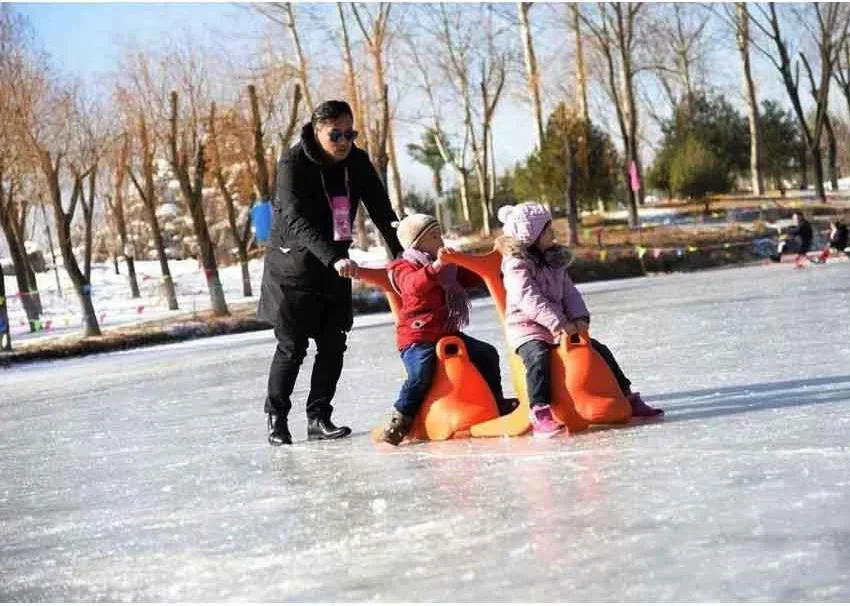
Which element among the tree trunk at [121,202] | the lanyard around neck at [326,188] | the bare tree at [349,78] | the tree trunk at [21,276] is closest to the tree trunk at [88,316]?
the tree trunk at [21,276]

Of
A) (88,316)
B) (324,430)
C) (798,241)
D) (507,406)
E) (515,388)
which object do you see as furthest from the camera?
(798,241)

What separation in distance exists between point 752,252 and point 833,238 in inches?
214

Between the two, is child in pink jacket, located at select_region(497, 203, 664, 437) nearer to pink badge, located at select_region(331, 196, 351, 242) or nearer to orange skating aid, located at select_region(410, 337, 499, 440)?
orange skating aid, located at select_region(410, 337, 499, 440)

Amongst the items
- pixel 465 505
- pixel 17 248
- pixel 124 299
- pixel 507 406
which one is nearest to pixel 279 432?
pixel 507 406

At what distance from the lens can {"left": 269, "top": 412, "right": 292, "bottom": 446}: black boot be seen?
612 cm

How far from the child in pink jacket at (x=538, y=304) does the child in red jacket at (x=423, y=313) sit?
0.27 meters

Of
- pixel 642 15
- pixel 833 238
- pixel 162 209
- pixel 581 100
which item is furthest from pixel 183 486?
pixel 162 209

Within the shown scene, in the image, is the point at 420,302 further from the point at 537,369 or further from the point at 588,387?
the point at 588,387

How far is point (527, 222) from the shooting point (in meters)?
5.52

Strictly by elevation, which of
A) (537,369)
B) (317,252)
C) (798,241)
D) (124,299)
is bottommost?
(798,241)

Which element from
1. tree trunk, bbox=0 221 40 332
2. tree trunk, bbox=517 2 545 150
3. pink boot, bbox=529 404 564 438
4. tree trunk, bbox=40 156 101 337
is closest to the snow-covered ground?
tree trunk, bbox=0 221 40 332

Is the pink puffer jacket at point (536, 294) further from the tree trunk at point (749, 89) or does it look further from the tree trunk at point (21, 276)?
the tree trunk at point (749, 89)

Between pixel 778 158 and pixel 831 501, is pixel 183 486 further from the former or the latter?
pixel 778 158

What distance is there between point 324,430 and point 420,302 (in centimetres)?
85
